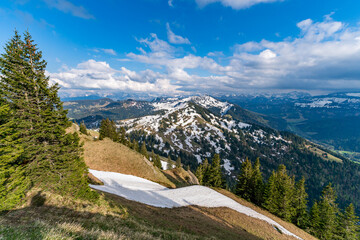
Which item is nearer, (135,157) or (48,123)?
(48,123)

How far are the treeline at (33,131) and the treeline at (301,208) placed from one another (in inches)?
1588

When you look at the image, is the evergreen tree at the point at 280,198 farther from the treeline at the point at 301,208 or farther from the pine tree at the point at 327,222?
the pine tree at the point at 327,222

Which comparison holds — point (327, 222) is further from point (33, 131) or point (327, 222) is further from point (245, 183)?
point (33, 131)

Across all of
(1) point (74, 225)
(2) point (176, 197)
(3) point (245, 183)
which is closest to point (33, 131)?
(1) point (74, 225)

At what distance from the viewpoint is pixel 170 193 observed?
33656 millimetres

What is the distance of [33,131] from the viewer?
1442 centimetres

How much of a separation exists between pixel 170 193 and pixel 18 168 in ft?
89.1

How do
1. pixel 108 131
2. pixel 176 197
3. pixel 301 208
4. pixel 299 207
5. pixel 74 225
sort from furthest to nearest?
pixel 108 131, pixel 301 208, pixel 299 207, pixel 176 197, pixel 74 225

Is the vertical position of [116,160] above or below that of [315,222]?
→ above

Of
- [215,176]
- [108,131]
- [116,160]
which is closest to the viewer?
[116,160]

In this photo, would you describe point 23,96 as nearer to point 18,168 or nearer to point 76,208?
point 18,168

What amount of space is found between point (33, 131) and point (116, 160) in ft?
112

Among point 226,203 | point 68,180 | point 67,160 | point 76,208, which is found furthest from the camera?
point 226,203

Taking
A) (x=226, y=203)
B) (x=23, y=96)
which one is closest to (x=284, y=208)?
(x=226, y=203)
